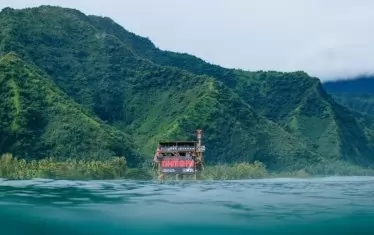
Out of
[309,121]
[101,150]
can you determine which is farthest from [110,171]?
[309,121]

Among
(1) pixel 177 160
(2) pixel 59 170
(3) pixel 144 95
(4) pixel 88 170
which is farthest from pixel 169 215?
(3) pixel 144 95

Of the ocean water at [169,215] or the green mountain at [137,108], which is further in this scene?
the green mountain at [137,108]

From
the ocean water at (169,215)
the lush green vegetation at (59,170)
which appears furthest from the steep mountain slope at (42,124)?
the ocean water at (169,215)

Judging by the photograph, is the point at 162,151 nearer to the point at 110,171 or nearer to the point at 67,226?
the point at 110,171

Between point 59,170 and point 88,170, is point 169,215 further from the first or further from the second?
point 88,170

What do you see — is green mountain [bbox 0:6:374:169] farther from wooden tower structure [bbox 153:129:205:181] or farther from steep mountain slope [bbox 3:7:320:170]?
wooden tower structure [bbox 153:129:205:181]

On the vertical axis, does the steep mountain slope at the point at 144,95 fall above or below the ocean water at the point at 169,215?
above

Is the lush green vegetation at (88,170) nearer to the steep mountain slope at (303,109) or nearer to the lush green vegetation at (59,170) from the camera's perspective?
the lush green vegetation at (59,170)
